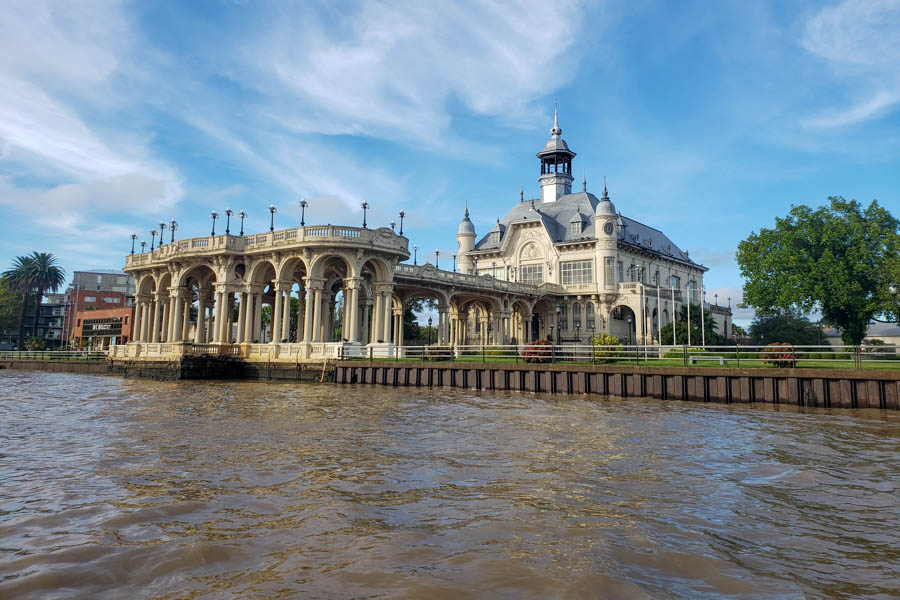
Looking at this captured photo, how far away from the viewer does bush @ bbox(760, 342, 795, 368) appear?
2171 cm

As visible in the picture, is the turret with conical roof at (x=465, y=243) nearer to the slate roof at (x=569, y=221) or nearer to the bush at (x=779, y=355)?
the slate roof at (x=569, y=221)

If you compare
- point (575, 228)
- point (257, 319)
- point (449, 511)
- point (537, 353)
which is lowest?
point (449, 511)

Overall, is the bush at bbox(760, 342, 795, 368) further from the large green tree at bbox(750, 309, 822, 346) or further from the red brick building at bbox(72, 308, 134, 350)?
the red brick building at bbox(72, 308, 134, 350)

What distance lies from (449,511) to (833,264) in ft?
142

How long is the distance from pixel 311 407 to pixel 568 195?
59.2m

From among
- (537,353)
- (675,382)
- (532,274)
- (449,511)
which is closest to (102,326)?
(532,274)

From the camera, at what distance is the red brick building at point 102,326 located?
8331 cm

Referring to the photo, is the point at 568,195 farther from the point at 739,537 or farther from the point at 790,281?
the point at 739,537

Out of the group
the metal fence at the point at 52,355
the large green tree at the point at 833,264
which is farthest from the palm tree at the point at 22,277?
the large green tree at the point at 833,264

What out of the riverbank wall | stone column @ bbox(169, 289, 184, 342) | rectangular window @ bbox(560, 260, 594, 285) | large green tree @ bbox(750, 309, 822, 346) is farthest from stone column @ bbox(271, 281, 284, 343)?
large green tree @ bbox(750, 309, 822, 346)

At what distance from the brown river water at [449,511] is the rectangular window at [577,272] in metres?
49.9

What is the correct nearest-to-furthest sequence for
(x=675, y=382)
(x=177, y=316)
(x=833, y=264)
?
(x=675, y=382), (x=833, y=264), (x=177, y=316)

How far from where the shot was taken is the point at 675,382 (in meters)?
22.9

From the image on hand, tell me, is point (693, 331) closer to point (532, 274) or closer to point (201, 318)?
point (532, 274)
